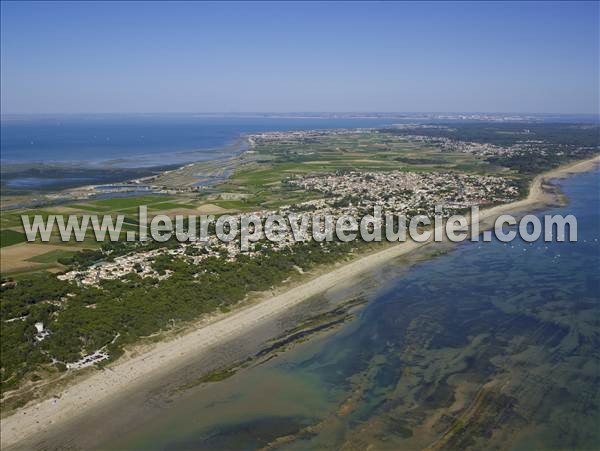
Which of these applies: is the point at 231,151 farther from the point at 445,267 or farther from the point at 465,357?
the point at 465,357

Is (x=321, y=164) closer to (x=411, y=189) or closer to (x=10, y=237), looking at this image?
(x=411, y=189)

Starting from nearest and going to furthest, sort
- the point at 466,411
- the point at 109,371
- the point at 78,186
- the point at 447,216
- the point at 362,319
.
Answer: the point at 466,411 → the point at 109,371 → the point at 362,319 → the point at 447,216 → the point at 78,186

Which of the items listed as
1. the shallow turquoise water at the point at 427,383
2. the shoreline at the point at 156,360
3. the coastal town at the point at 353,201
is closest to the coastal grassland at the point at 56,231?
the coastal town at the point at 353,201

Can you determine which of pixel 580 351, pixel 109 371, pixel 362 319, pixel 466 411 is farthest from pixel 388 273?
pixel 109 371

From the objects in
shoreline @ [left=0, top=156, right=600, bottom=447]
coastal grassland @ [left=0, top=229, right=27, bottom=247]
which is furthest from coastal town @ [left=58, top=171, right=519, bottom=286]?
coastal grassland @ [left=0, top=229, right=27, bottom=247]

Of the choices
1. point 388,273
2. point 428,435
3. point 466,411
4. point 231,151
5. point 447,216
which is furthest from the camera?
point 231,151

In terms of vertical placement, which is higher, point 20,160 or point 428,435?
point 20,160

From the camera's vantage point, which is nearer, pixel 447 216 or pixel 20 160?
pixel 447 216
